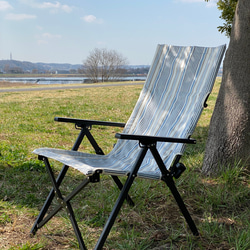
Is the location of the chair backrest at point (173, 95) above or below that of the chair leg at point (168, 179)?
above

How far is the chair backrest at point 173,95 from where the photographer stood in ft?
8.49

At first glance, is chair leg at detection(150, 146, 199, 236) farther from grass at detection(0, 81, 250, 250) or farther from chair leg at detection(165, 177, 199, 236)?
grass at detection(0, 81, 250, 250)

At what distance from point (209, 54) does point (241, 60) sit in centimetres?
44

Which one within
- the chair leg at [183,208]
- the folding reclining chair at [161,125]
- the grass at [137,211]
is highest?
the folding reclining chair at [161,125]

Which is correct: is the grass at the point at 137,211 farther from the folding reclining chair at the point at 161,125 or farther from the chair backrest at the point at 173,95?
the chair backrest at the point at 173,95

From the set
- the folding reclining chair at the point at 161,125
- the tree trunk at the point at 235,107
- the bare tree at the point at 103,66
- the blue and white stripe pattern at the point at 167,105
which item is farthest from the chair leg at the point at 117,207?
the bare tree at the point at 103,66

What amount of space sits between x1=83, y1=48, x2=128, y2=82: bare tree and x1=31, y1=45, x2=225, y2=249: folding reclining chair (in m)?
40.0

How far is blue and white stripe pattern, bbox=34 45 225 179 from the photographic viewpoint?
248cm

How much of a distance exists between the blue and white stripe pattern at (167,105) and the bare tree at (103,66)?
131ft

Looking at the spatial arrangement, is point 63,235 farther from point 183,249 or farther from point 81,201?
point 183,249

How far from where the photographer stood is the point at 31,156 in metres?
4.30

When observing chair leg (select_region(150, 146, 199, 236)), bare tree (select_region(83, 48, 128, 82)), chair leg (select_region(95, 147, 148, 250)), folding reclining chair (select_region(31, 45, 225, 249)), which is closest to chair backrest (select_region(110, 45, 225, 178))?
folding reclining chair (select_region(31, 45, 225, 249))

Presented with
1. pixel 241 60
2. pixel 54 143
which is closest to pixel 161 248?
pixel 241 60

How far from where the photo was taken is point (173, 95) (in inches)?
118
